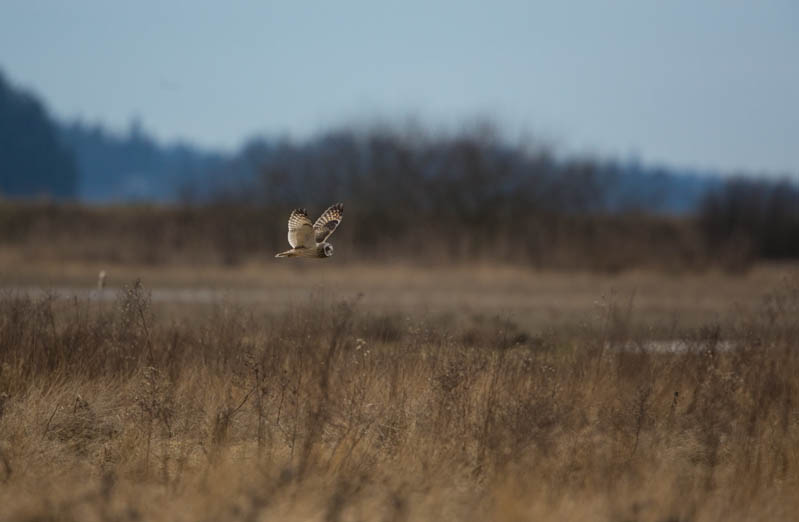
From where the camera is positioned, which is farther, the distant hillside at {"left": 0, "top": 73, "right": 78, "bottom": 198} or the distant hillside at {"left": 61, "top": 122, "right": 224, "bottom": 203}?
the distant hillside at {"left": 61, "top": 122, "right": 224, "bottom": 203}

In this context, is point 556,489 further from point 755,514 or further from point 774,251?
point 774,251

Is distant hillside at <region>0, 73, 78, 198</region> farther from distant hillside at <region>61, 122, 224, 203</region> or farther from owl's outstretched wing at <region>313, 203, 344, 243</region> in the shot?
owl's outstretched wing at <region>313, 203, 344, 243</region>

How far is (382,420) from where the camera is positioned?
7969mm

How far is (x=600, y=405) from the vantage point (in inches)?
337

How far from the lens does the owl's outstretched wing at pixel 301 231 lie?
7.67 meters

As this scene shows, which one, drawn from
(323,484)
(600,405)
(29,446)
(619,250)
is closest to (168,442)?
(29,446)

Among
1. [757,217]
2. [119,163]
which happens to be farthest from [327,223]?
[119,163]

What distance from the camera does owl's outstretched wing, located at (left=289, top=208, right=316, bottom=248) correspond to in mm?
7672

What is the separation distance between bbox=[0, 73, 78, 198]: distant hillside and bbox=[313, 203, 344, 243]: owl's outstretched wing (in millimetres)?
95637

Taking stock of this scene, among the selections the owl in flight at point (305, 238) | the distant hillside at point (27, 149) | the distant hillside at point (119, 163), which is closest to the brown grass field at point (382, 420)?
the owl in flight at point (305, 238)

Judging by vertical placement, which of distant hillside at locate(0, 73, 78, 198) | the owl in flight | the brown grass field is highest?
distant hillside at locate(0, 73, 78, 198)

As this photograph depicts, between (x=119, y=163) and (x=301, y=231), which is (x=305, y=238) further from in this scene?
(x=119, y=163)

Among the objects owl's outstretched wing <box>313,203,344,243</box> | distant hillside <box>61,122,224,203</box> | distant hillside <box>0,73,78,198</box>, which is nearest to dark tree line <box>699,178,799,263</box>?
owl's outstretched wing <box>313,203,344,243</box>

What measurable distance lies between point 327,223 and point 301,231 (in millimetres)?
446
